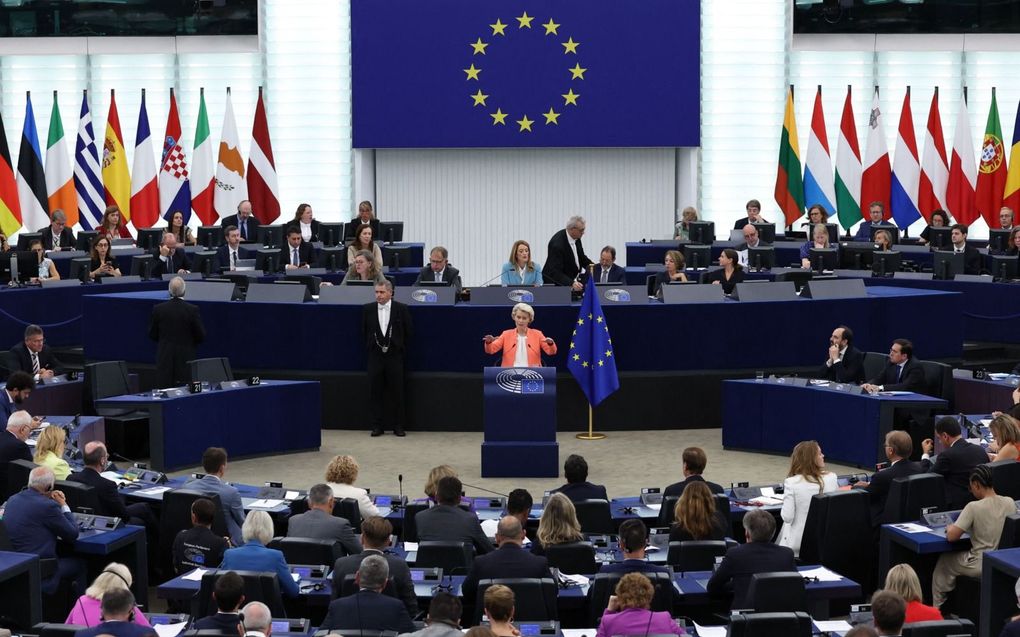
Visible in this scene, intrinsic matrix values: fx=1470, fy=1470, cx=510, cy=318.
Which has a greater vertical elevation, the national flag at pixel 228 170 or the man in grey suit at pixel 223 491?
the national flag at pixel 228 170

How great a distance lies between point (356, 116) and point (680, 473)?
580 inches

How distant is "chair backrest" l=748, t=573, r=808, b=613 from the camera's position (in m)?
9.06

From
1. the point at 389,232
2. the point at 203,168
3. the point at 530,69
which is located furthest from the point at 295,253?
the point at 530,69

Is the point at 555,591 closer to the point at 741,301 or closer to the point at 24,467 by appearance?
the point at 24,467

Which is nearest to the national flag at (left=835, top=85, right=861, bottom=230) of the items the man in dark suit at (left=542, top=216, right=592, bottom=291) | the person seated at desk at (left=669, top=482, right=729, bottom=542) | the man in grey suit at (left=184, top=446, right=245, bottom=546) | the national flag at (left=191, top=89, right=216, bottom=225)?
the man in dark suit at (left=542, top=216, right=592, bottom=291)

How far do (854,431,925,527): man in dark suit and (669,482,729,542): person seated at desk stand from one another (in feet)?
6.24

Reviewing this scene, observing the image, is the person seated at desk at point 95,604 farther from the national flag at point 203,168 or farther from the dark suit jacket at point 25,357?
the national flag at point 203,168

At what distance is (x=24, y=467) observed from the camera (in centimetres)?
1205

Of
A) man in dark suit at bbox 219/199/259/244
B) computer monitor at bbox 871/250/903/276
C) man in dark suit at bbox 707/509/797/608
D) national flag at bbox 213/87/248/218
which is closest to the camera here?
man in dark suit at bbox 707/509/797/608

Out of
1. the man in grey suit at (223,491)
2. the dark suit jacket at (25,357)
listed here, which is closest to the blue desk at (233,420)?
the dark suit jacket at (25,357)

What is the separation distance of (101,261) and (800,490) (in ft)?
45.9

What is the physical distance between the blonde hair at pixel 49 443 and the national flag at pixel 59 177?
15451 mm

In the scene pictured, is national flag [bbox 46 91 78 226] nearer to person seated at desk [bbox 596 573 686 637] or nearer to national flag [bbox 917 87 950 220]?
national flag [bbox 917 87 950 220]

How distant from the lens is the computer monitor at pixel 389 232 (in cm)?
2494
